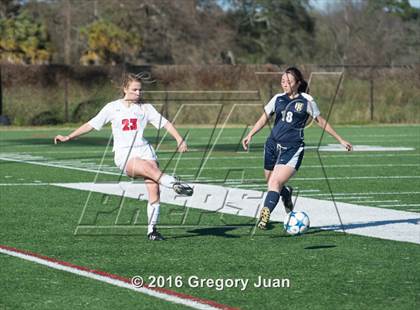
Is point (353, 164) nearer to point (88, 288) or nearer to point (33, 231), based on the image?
point (33, 231)

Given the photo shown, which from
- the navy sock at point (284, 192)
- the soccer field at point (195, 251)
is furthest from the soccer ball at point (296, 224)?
the navy sock at point (284, 192)

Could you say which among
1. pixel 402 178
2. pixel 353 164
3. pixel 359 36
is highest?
pixel 402 178

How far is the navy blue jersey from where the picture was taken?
11.6 m

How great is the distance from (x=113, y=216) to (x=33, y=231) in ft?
5.21

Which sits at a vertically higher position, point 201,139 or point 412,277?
point 412,277

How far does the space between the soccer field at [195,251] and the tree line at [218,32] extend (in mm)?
38286

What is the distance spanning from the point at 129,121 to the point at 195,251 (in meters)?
1.60

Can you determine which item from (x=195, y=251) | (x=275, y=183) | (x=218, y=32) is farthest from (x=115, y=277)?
(x=218, y=32)

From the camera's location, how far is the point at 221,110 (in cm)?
4144

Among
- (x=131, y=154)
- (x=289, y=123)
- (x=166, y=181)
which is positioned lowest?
(x=166, y=181)

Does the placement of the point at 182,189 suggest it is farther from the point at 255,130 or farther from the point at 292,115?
the point at 292,115

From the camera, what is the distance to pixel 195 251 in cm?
1015

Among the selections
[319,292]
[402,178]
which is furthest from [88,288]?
[402,178]

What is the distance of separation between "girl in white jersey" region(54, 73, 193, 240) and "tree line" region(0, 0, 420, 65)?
44.1 metres
